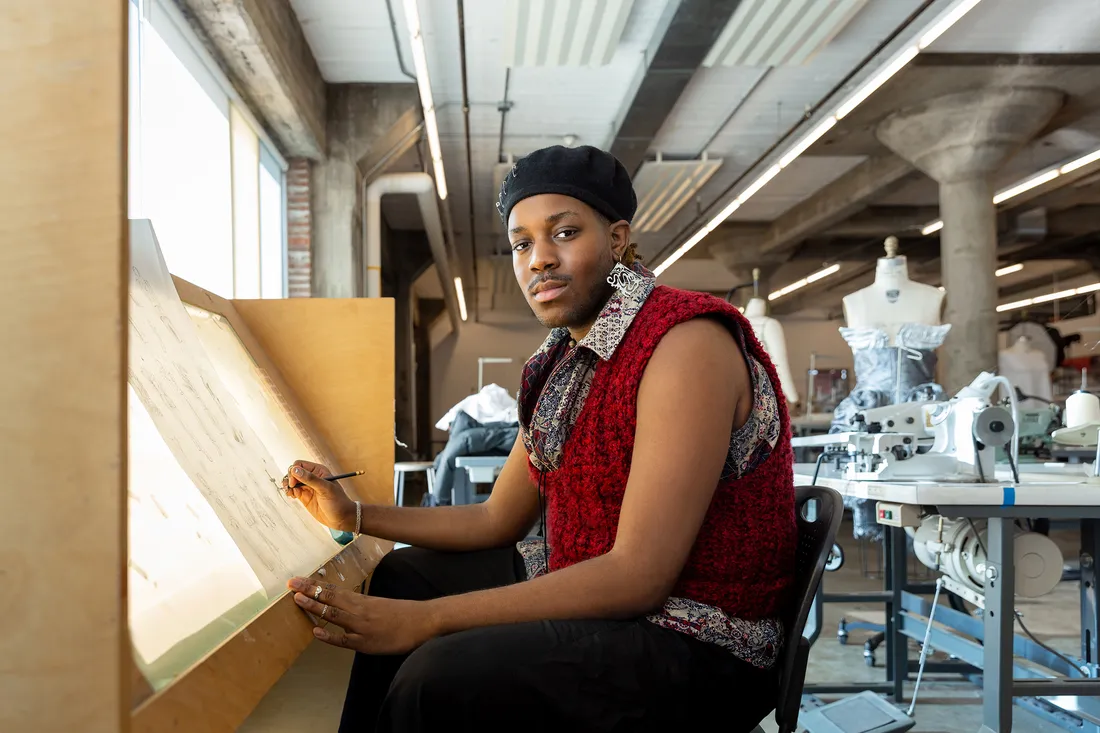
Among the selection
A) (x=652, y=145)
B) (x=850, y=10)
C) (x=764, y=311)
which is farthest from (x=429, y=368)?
(x=850, y=10)

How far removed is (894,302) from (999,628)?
3.28 m

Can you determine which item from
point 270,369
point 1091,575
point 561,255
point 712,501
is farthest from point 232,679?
point 1091,575

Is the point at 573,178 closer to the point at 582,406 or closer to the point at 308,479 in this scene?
the point at 582,406

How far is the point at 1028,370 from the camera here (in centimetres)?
898

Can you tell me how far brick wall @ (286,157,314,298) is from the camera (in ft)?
24.8

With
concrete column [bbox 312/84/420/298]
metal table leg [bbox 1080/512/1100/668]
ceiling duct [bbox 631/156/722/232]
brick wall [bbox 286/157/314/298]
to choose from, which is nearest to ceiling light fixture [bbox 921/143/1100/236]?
ceiling duct [bbox 631/156/722/232]

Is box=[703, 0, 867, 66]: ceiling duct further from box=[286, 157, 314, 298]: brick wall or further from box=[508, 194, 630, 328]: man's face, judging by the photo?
box=[508, 194, 630, 328]: man's face

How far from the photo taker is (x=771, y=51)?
6.54 meters

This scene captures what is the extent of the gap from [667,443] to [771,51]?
6044 millimetres

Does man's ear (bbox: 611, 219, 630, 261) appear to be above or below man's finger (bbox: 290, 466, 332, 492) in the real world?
above

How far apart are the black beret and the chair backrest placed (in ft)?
2.01

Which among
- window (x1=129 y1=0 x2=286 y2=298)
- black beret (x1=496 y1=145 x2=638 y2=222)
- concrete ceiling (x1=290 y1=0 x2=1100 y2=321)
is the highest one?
concrete ceiling (x1=290 y1=0 x2=1100 y2=321)

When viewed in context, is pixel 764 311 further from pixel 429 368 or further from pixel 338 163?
pixel 429 368

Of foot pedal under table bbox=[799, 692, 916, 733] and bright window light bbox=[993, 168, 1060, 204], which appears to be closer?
foot pedal under table bbox=[799, 692, 916, 733]
